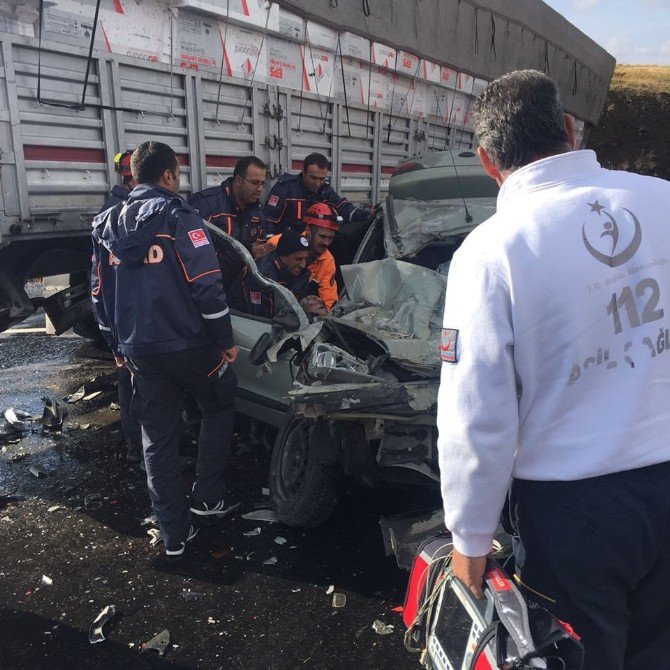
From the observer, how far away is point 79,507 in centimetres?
379

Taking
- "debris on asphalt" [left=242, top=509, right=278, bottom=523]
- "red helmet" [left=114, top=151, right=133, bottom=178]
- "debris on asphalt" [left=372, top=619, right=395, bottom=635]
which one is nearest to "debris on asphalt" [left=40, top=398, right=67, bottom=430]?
"red helmet" [left=114, top=151, right=133, bottom=178]

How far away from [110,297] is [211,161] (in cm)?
236

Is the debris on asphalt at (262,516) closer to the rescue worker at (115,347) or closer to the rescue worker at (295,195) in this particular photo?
the rescue worker at (115,347)

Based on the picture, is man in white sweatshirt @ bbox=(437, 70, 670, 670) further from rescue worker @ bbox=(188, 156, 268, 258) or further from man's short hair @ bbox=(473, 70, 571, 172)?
rescue worker @ bbox=(188, 156, 268, 258)

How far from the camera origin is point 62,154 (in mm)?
4242

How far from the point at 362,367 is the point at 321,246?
185 cm

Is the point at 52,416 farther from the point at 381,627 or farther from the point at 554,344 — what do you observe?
the point at 554,344

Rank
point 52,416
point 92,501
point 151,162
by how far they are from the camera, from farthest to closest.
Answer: point 52,416 → point 92,501 → point 151,162

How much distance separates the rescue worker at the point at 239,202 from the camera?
4695 millimetres

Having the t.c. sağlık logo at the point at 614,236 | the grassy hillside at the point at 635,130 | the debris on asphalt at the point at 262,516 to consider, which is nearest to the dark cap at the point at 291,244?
the debris on asphalt at the point at 262,516

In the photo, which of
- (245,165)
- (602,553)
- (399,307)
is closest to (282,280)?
(245,165)

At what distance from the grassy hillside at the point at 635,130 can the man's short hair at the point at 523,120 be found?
19864mm

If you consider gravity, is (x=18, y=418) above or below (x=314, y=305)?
below

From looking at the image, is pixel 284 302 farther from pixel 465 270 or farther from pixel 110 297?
pixel 465 270
